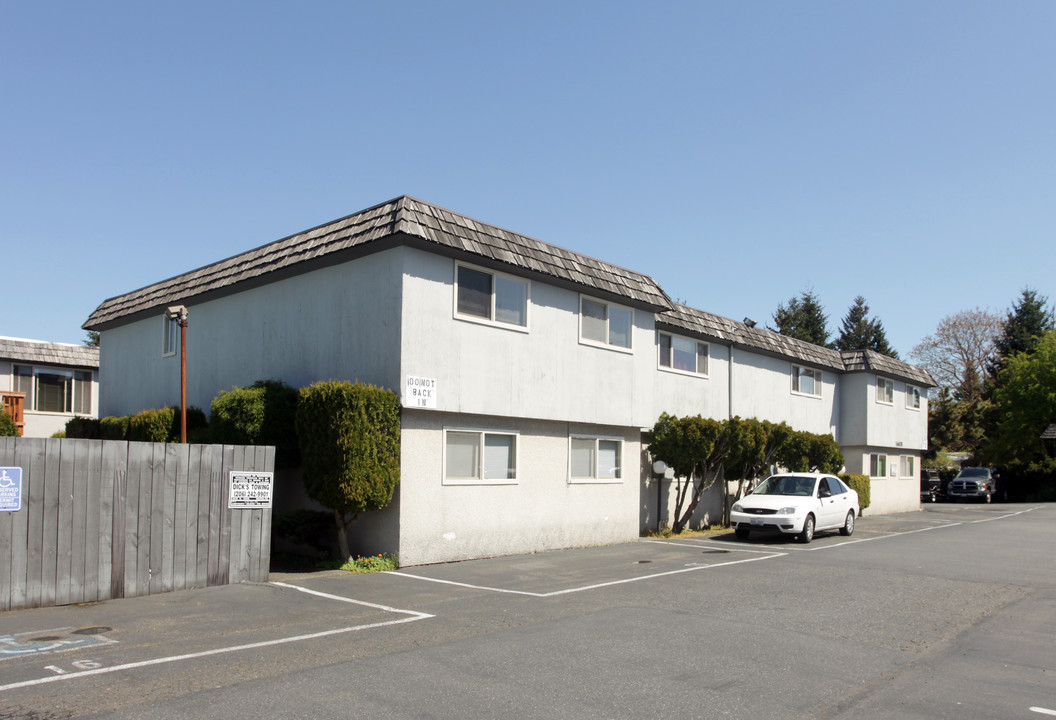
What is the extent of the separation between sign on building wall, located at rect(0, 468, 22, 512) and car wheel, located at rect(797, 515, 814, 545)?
48.9ft

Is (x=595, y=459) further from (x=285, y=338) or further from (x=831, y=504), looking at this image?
(x=285, y=338)

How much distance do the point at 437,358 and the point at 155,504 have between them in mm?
4876

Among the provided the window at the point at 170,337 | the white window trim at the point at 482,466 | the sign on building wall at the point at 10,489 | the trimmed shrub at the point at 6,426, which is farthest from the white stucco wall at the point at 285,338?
the sign on building wall at the point at 10,489

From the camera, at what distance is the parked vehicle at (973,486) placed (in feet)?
138

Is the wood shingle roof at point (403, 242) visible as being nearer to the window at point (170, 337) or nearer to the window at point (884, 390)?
the window at point (170, 337)

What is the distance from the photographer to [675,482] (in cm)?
2120

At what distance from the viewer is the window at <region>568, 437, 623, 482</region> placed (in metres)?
16.7

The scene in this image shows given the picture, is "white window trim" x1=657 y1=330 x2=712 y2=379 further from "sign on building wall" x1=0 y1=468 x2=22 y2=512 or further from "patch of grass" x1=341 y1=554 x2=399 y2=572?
"sign on building wall" x1=0 y1=468 x2=22 y2=512

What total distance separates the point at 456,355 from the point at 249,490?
13.4 feet

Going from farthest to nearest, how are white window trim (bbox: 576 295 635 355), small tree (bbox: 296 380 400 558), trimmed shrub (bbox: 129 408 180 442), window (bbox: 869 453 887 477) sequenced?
window (bbox: 869 453 887 477)
white window trim (bbox: 576 295 635 355)
trimmed shrub (bbox: 129 408 180 442)
small tree (bbox: 296 380 400 558)

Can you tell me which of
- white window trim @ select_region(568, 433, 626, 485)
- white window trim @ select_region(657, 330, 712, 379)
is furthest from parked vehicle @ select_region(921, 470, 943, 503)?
white window trim @ select_region(568, 433, 626, 485)

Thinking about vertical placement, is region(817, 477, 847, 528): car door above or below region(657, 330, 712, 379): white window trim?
below

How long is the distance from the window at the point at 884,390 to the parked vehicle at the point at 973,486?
46.9 feet

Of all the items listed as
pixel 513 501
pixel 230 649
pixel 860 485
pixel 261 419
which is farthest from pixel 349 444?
pixel 860 485
